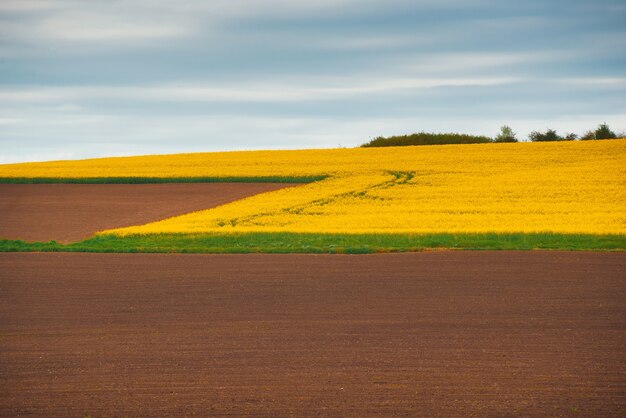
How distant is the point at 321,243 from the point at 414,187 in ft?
45.7

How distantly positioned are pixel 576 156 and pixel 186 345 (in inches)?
1517

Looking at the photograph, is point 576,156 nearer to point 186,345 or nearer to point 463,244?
point 463,244

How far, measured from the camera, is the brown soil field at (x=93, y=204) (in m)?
27.1

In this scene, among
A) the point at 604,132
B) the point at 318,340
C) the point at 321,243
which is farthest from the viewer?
the point at 604,132

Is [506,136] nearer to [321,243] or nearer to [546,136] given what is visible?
[546,136]

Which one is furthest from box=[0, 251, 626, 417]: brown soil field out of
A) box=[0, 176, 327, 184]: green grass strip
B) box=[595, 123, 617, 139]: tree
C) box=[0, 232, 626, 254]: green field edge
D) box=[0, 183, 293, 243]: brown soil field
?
box=[595, 123, 617, 139]: tree

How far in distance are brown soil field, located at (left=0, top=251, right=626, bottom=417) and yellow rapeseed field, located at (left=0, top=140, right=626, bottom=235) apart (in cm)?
758

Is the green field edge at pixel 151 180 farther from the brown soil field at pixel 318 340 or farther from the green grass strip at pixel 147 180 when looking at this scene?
the brown soil field at pixel 318 340

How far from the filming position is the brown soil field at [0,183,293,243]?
89.0ft

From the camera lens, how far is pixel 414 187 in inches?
1353

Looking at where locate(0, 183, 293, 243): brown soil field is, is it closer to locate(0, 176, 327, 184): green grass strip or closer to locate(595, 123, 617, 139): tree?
locate(0, 176, 327, 184): green grass strip

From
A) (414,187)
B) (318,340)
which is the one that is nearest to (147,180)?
(414,187)

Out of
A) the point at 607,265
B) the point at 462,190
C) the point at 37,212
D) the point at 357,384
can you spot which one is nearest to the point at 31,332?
the point at 357,384

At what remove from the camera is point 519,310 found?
12336mm
